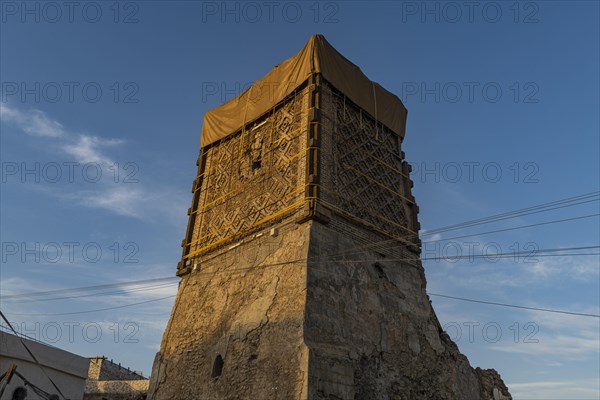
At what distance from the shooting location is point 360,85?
12000 mm

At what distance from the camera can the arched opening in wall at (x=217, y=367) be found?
9031mm

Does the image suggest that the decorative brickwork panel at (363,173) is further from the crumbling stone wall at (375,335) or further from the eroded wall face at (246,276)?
the crumbling stone wall at (375,335)

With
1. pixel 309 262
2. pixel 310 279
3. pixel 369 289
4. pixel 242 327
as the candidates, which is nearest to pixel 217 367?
pixel 242 327

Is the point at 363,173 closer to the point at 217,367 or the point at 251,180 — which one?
the point at 251,180

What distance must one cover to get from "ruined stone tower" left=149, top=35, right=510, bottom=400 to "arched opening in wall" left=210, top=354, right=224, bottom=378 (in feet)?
0.08

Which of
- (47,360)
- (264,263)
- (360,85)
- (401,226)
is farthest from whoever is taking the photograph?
(47,360)

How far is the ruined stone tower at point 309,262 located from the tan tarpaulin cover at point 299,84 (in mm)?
41

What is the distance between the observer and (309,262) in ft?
28.1

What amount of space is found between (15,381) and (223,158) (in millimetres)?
7412

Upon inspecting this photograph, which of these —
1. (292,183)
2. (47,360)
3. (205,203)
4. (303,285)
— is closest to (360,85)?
(292,183)

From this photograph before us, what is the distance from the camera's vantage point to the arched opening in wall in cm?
903

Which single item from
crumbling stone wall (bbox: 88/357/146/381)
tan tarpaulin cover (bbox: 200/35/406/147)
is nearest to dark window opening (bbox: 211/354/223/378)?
tan tarpaulin cover (bbox: 200/35/406/147)

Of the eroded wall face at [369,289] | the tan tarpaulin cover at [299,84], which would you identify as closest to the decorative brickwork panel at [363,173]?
the eroded wall face at [369,289]

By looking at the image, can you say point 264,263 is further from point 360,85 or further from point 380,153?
point 360,85
